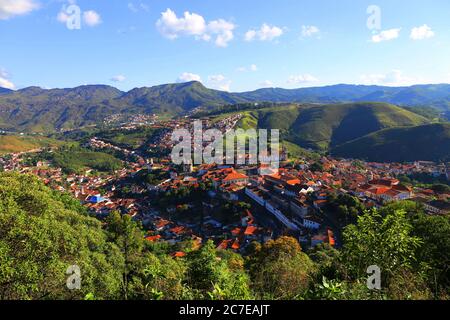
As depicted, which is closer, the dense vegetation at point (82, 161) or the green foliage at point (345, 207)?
the green foliage at point (345, 207)

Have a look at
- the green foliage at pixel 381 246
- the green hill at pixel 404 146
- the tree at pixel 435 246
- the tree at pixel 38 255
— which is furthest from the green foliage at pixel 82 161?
the green foliage at pixel 381 246

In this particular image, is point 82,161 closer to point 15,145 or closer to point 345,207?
point 15,145

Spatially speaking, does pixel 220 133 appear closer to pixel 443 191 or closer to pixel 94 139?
pixel 94 139

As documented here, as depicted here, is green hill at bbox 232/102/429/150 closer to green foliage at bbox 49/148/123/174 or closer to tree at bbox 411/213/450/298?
green foliage at bbox 49/148/123/174

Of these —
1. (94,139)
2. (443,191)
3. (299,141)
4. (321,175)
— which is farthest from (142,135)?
(443,191)

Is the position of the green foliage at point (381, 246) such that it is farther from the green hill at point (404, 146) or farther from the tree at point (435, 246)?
the green hill at point (404, 146)

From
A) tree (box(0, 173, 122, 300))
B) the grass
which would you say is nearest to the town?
tree (box(0, 173, 122, 300))
